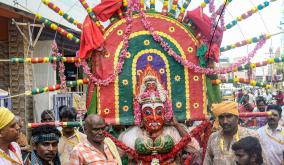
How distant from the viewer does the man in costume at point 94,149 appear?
3.68m

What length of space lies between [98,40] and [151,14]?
75 centimetres

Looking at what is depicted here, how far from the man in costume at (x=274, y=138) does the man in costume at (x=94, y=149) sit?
215 centimetres

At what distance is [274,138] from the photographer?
Answer: 5.37m

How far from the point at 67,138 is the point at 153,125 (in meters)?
1.00

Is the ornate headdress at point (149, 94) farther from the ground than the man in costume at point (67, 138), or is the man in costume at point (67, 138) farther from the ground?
the ornate headdress at point (149, 94)

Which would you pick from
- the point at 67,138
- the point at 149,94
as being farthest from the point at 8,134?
the point at 149,94

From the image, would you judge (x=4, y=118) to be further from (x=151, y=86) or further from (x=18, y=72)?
(x=18, y=72)

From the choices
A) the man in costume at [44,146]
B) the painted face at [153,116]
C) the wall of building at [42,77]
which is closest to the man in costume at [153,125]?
the painted face at [153,116]

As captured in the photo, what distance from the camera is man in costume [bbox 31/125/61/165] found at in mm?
3510

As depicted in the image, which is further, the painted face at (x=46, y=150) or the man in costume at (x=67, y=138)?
the man in costume at (x=67, y=138)

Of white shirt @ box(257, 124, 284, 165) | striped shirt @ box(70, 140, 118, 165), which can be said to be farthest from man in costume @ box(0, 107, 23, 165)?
white shirt @ box(257, 124, 284, 165)

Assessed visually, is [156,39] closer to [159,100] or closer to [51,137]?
[159,100]

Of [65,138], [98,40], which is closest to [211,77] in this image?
[98,40]

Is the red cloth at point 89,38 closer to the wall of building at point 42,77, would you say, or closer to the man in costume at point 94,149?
the man in costume at point 94,149
